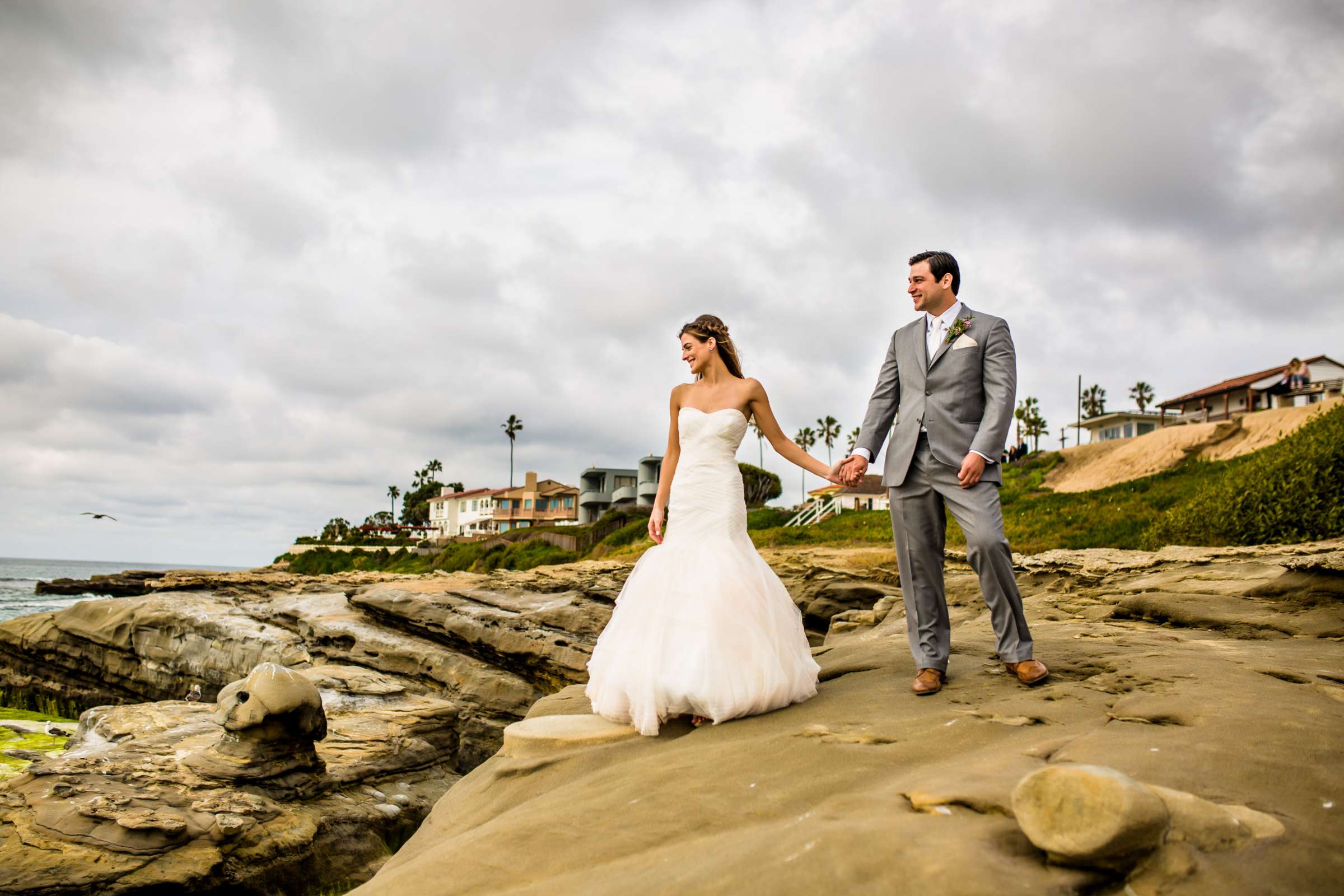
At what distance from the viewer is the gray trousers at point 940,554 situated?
13.9ft

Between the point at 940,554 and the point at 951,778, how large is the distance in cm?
211

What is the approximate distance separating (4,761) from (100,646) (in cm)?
922

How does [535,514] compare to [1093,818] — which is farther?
[535,514]

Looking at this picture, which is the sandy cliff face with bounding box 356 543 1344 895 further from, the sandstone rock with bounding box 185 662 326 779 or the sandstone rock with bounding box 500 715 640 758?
the sandstone rock with bounding box 185 662 326 779

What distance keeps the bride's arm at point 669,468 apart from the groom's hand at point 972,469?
81.1 inches

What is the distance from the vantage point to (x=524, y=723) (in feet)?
16.8

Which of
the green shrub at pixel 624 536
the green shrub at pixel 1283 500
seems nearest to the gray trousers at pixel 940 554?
the green shrub at pixel 1283 500

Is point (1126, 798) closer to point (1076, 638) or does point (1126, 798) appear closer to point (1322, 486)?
point (1076, 638)

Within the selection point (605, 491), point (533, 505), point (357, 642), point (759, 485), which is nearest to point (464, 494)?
point (533, 505)

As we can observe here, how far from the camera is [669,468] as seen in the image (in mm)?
5875

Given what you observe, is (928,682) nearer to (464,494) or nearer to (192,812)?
(192,812)

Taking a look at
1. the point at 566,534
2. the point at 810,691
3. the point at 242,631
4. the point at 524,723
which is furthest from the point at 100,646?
the point at 566,534

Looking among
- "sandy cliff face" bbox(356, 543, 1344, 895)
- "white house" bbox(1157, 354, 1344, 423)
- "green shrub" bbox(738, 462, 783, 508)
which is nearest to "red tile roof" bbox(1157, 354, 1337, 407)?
"white house" bbox(1157, 354, 1344, 423)

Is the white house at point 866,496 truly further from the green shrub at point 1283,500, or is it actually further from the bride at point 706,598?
the bride at point 706,598
